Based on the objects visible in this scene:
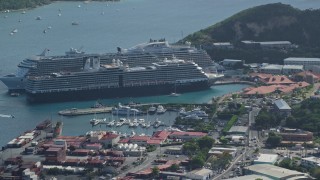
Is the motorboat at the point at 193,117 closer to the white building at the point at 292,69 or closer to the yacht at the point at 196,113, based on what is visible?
the yacht at the point at 196,113

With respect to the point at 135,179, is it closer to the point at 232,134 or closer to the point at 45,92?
the point at 232,134

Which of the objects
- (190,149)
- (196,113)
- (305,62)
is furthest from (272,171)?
(305,62)

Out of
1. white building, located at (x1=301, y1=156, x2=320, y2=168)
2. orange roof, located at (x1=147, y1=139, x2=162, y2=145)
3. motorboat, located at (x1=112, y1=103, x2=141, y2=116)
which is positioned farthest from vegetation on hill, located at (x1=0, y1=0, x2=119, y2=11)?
white building, located at (x1=301, y1=156, x2=320, y2=168)

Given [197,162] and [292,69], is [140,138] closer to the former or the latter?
[197,162]

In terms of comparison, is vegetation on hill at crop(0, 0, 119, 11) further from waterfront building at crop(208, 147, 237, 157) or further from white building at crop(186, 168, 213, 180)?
white building at crop(186, 168, 213, 180)

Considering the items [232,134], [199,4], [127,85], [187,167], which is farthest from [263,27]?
[199,4]

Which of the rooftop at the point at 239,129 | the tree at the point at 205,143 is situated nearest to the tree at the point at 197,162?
the tree at the point at 205,143
